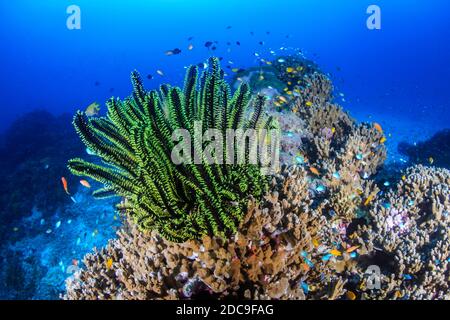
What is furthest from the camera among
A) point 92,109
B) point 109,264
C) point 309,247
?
point 92,109

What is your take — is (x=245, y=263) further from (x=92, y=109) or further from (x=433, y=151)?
(x=433, y=151)

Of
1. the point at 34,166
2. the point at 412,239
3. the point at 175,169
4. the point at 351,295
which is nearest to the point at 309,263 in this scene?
the point at 351,295

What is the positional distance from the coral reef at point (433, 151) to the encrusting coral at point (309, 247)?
720 cm

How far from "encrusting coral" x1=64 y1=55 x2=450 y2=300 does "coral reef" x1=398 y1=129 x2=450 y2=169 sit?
7.20 meters

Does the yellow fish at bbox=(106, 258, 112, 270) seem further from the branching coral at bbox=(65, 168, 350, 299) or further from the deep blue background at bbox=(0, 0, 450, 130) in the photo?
the deep blue background at bbox=(0, 0, 450, 130)

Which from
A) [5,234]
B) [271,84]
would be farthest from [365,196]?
[5,234]

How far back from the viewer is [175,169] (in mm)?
2699

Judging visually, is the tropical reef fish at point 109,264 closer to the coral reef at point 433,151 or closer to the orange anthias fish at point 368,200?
the orange anthias fish at point 368,200

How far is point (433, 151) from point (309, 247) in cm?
1421

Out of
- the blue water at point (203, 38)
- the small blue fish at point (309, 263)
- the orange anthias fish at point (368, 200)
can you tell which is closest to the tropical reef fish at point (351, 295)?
the small blue fish at point (309, 263)

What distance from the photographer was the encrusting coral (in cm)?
291

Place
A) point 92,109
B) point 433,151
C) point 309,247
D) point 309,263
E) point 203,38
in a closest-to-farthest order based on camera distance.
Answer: point 309,263
point 309,247
point 92,109
point 433,151
point 203,38

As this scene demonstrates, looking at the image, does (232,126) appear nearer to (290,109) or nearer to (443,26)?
(290,109)

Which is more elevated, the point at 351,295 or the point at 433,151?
the point at 351,295
